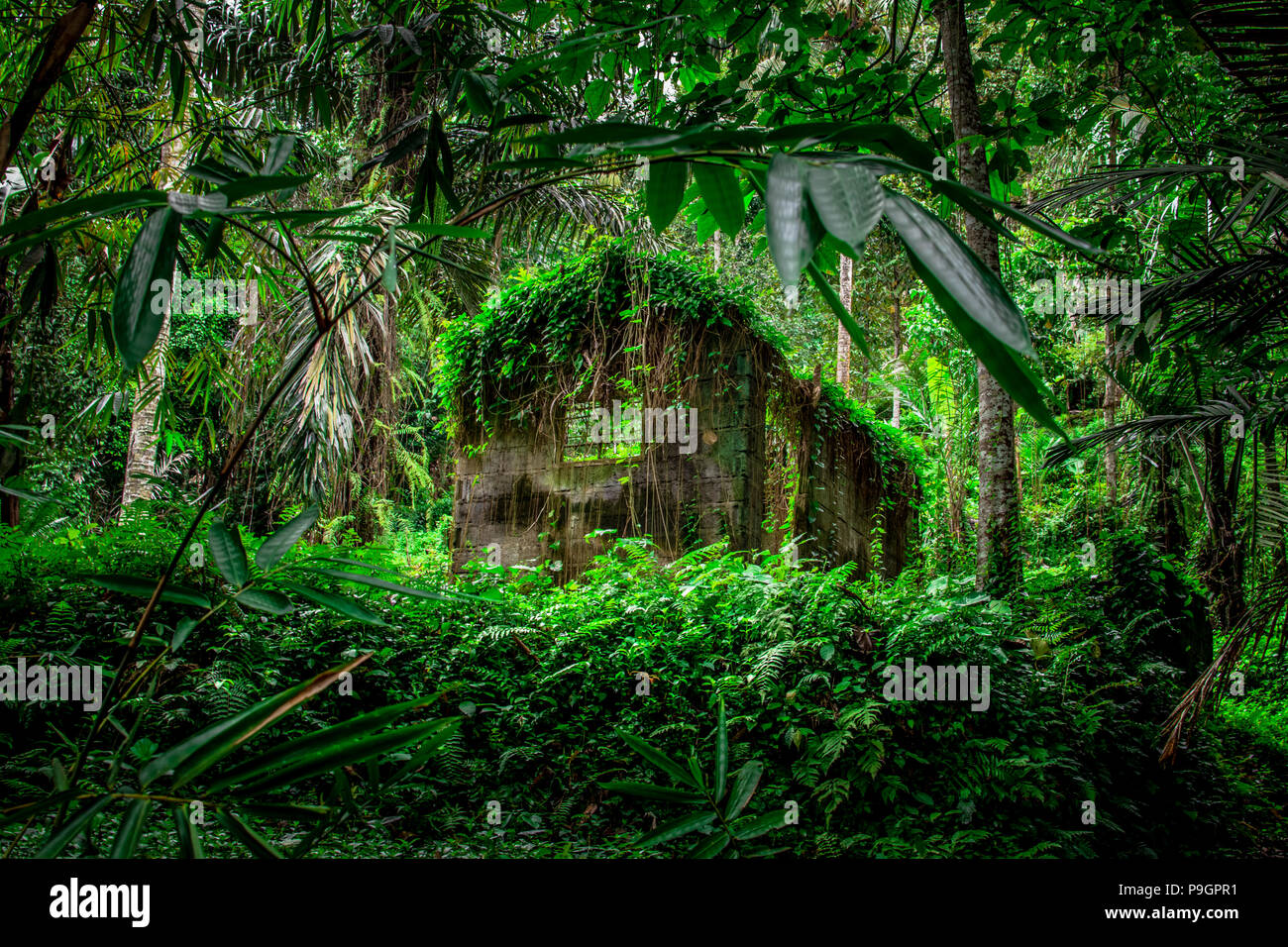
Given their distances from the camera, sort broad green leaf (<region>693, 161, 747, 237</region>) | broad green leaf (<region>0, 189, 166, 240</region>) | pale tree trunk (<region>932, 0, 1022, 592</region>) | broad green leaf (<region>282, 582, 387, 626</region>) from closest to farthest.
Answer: broad green leaf (<region>0, 189, 166, 240</region>)
broad green leaf (<region>693, 161, 747, 237</region>)
broad green leaf (<region>282, 582, 387, 626</region>)
pale tree trunk (<region>932, 0, 1022, 592</region>)

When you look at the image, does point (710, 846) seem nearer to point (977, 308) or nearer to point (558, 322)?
point (977, 308)

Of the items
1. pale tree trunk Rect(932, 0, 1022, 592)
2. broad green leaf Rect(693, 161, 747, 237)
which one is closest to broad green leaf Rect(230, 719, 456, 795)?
broad green leaf Rect(693, 161, 747, 237)

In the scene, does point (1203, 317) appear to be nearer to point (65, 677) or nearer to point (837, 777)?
point (837, 777)

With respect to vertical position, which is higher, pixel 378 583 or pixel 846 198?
pixel 846 198

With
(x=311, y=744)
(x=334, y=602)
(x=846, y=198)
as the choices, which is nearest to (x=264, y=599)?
(x=334, y=602)

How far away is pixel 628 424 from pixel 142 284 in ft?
21.9

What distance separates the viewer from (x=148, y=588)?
3.74ft

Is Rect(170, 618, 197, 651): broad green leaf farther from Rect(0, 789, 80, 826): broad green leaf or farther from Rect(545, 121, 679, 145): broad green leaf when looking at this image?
Rect(545, 121, 679, 145): broad green leaf

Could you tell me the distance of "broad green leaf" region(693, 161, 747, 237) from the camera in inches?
34.6

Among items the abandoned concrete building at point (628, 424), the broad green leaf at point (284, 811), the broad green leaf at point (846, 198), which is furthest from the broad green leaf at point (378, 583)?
the abandoned concrete building at point (628, 424)

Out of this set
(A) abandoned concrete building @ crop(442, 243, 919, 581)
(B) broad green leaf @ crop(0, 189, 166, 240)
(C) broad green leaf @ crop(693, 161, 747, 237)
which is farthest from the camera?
(A) abandoned concrete building @ crop(442, 243, 919, 581)

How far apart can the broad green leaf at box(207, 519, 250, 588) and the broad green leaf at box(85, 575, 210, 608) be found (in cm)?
6

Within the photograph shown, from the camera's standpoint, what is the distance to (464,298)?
306 inches
